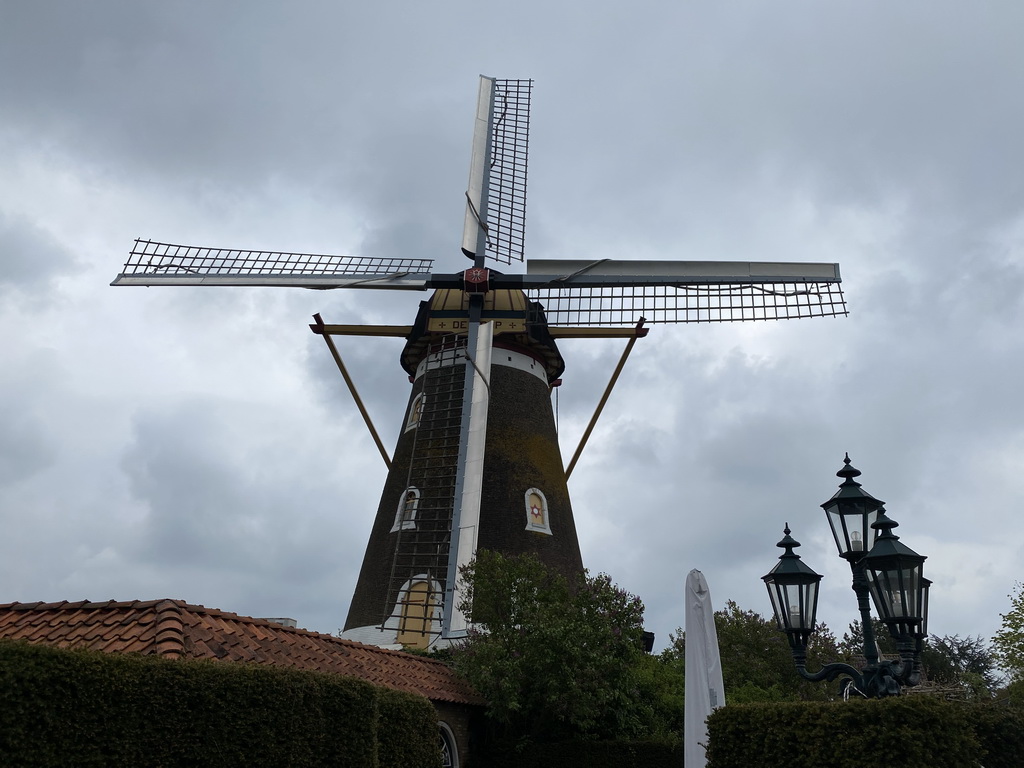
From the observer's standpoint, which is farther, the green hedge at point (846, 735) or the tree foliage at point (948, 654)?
the tree foliage at point (948, 654)

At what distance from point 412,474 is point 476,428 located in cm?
193

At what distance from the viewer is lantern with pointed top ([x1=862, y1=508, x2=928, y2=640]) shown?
653cm

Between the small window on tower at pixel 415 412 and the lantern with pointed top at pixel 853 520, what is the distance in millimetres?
12152

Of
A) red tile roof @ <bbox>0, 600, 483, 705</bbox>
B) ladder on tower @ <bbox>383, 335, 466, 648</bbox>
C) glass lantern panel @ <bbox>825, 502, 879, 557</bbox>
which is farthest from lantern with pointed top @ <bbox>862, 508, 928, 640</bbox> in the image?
ladder on tower @ <bbox>383, 335, 466, 648</bbox>

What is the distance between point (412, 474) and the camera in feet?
58.6

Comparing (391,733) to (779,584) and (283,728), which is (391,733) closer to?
(283,728)

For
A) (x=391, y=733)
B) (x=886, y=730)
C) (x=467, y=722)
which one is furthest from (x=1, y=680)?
(x=467, y=722)

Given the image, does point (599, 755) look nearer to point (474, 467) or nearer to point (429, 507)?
point (474, 467)

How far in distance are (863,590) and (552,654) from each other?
583 cm

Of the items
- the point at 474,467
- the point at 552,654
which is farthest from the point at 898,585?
the point at 474,467

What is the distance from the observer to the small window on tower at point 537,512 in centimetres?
1752

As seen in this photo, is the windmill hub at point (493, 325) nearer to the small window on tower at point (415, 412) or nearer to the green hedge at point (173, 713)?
the small window on tower at point (415, 412)

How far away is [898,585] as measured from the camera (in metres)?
6.54

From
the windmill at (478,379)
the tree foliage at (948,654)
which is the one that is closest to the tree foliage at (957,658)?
the tree foliage at (948,654)
